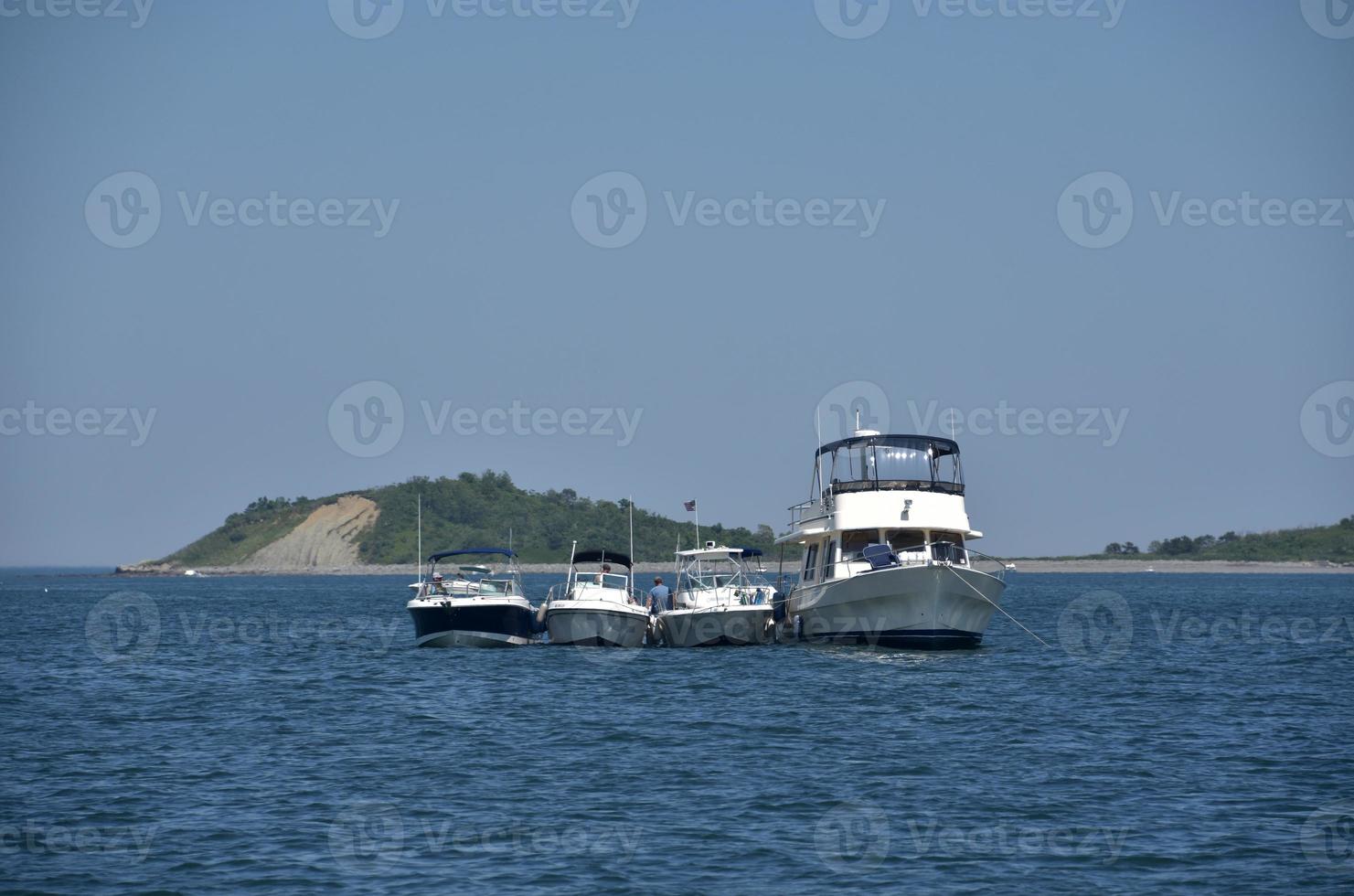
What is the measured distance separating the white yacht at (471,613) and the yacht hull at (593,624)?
124 centimetres

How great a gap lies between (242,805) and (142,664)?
28.6 metres

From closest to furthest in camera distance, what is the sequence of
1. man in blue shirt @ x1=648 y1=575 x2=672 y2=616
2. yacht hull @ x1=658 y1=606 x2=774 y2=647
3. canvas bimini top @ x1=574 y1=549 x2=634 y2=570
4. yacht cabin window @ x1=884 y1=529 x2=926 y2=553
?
yacht cabin window @ x1=884 y1=529 x2=926 y2=553 → canvas bimini top @ x1=574 y1=549 x2=634 y2=570 → yacht hull @ x1=658 y1=606 x2=774 y2=647 → man in blue shirt @ x1=648 y1=575 x2=672 y2=616

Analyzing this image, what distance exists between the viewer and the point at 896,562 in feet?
152

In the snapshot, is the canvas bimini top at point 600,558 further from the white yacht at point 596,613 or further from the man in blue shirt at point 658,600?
the man in blue shirt at point 658,600

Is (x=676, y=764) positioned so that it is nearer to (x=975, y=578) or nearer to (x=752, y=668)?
(x=752, y=668)

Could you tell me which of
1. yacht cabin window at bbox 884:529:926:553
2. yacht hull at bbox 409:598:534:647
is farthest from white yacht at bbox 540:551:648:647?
yacht cabin window at bbox 884:529:926:553

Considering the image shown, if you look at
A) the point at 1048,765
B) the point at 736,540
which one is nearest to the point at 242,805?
the point at 1048,765

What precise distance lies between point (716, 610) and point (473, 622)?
8.85 m

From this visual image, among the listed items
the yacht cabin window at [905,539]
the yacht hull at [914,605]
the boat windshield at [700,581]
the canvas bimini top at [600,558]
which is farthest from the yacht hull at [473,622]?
the yacht cabin window at [905,539]

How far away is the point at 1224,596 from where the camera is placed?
383 feet

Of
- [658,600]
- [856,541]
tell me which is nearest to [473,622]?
[658,600]

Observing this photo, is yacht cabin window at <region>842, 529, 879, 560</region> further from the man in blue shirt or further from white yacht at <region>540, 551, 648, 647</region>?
the man in blue shirt

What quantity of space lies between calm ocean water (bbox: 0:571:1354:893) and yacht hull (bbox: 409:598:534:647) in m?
1.04

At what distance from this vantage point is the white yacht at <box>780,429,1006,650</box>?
1768 inches
